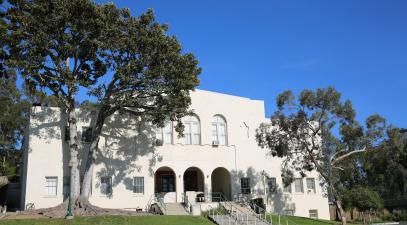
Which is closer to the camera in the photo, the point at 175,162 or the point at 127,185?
the point at 127,185

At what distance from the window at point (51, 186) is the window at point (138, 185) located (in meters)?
5.73

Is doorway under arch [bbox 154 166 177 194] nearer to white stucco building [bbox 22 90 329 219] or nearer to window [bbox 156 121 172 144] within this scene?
white stucco building [bbox 22 90 329 219]

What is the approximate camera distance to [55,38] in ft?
91.7

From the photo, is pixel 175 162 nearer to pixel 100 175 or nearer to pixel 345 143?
pixel 100 175

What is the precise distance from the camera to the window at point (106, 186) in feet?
110

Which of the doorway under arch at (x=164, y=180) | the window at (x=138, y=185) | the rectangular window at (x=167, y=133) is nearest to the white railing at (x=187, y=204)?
the doorway under arch at (x=164, y=180)

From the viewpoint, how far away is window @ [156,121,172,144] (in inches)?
1444

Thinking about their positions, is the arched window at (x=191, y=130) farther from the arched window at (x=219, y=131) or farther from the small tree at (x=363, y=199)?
the small tree at (x=363, y=199)

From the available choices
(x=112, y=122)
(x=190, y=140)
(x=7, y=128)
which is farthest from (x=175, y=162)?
(x=7, y=128)

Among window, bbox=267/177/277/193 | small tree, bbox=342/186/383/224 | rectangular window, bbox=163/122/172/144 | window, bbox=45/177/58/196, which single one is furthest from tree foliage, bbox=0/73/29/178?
small tree, bbox=342/186/383/224

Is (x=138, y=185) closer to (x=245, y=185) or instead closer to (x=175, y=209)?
(x=175, y=209)

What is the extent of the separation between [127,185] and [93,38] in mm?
11842

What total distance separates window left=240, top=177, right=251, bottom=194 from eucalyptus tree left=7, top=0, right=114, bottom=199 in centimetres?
1523

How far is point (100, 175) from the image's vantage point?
3356 cm
